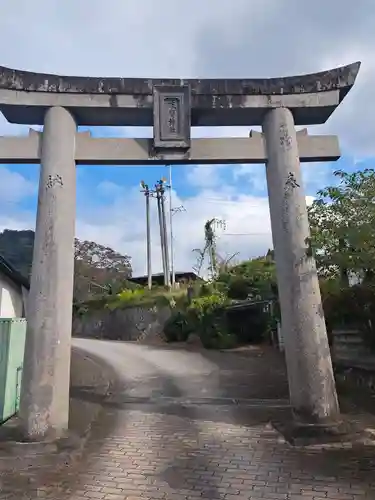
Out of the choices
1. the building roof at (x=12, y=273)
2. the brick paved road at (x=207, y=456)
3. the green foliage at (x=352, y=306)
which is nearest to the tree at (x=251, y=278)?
the green foliage at (x=352, y=306)

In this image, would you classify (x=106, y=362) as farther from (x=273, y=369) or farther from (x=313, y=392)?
(x=313, y=392)

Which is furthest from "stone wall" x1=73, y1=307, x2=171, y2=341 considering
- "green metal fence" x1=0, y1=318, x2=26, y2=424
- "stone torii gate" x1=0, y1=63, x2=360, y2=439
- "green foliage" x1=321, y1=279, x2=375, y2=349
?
"stone torii gate" x1=0, y1=63, x2=360, y2=439

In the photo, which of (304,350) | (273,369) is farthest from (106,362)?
(304,350)

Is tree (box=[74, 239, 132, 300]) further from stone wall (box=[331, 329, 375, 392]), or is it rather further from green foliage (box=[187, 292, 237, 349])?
stone wall (box=[331, 329, 375, 392])

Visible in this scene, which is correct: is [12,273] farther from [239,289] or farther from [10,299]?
[239,289]

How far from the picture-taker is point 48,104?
6.73 metres

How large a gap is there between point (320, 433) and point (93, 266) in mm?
45511

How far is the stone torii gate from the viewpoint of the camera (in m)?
6.04

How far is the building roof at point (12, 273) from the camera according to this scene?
9.57 m

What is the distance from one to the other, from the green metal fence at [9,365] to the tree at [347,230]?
569 centimetres

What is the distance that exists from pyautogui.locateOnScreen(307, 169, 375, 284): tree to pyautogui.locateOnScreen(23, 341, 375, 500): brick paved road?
2885 mm

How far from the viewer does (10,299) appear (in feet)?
36.6

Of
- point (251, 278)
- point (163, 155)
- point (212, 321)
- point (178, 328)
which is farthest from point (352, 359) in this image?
point (178, 328)

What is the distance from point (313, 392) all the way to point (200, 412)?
8.76ft
